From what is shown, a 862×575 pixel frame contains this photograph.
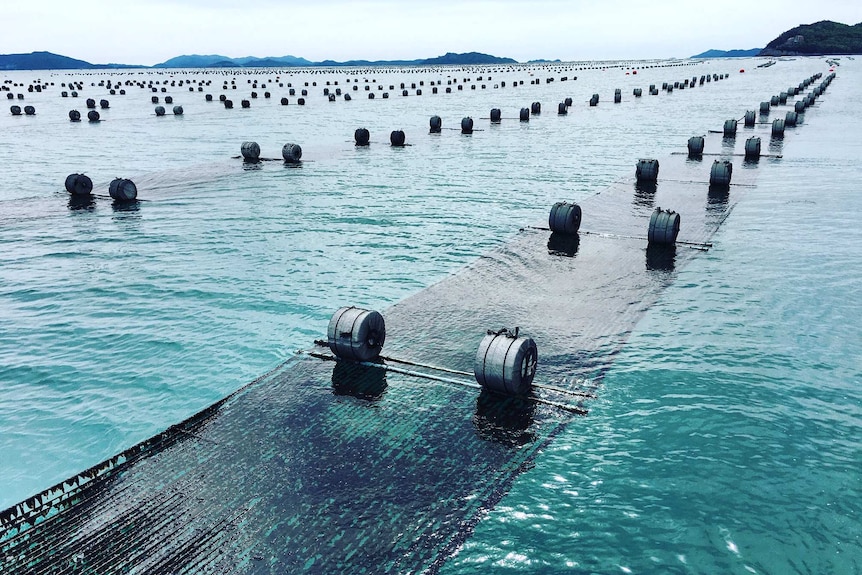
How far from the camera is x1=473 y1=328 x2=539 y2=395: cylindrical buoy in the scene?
354 inches

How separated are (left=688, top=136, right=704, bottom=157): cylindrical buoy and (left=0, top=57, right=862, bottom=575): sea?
3.11 m

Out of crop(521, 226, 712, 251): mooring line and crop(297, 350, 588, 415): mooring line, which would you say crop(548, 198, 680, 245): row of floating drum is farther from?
crop(297, 350, 588, 415): mooring line

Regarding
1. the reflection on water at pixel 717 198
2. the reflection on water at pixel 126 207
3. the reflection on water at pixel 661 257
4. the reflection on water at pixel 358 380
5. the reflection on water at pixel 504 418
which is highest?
the reflection on water at pixel 126 207

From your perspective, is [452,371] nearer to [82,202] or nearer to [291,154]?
[82,202]

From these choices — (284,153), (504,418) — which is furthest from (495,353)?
(284,153)

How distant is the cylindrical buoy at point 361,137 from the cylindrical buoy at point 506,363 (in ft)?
92.1

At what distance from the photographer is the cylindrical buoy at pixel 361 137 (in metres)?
35.5

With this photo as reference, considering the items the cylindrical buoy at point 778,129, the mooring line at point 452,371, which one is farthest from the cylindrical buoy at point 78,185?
the cylindrical buoy at point 778,129

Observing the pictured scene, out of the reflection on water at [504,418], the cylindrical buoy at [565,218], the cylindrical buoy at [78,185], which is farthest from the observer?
the cylindrical buoy at [78,185]

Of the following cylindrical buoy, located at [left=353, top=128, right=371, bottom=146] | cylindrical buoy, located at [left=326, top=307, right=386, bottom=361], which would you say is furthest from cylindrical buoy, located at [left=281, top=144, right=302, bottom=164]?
cylindrical buoy, located at [left=326, top=307, right=386, bottom=361]

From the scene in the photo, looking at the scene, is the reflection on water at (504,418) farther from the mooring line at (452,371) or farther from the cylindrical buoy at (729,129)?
the cylindrical buoy at (729,129)

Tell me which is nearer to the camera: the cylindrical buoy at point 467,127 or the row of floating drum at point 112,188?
the row of floating drum at point 112,188

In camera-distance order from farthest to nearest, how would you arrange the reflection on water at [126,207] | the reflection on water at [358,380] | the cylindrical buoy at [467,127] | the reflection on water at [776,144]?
the cylindrical buoy at [467,127]
the reflection on water at [776,144]
the reflection on water at [126,207]
the reflection on water at [358,380]

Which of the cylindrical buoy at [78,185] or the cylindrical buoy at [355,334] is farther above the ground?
the cylindrical buoy at [78,185]
